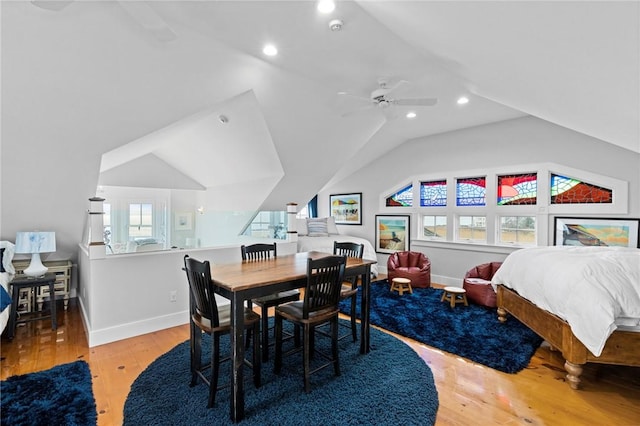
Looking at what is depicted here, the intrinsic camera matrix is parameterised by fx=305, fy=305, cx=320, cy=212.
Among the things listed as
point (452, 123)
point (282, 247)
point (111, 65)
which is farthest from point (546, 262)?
point (111, 65)

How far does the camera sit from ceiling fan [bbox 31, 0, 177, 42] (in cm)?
168

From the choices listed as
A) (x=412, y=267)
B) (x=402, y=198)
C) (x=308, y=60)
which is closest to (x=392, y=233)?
(x=402, y=198)

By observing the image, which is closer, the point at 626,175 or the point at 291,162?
the point at 626,175

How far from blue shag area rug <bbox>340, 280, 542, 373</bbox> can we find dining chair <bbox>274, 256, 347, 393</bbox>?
1294 mm

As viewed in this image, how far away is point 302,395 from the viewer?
2.24 m

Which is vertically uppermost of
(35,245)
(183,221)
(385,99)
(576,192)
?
(385,99)

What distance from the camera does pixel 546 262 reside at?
284cm

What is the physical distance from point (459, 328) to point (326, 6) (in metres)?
3.45

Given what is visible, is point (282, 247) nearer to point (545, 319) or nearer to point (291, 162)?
point (291, 162)

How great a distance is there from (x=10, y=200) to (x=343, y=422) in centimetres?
405

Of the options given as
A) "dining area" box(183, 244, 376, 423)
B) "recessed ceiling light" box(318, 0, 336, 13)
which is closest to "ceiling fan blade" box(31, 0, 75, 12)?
"recessed ceiling light" box(318, 0, 336, 13)

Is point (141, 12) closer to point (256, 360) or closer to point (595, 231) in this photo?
point (256, 360)

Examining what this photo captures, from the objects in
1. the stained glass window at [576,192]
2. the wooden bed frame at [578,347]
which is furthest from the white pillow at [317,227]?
the wooden bed frame at [578,347]

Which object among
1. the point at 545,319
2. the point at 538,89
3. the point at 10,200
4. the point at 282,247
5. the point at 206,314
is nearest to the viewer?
the point at 206,314
